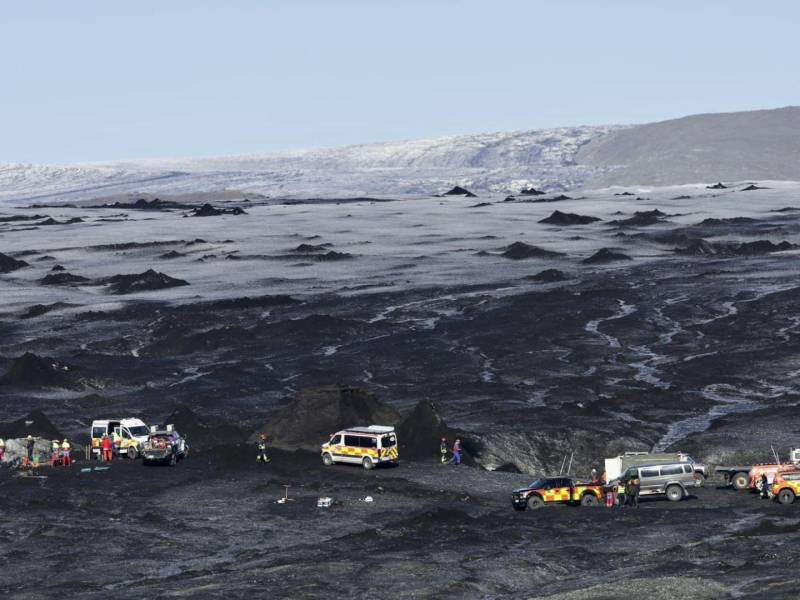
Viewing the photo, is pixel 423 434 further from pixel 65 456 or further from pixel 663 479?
pixel 65 456

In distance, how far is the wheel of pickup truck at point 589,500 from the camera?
55.1 m

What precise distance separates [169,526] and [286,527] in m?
4.21

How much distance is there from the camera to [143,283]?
156 meters

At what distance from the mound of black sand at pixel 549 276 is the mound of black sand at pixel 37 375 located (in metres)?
62.0

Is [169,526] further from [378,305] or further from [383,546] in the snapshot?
[378,305]

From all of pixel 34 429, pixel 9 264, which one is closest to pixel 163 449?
pixel 34 429

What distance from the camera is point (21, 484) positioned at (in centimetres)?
5947

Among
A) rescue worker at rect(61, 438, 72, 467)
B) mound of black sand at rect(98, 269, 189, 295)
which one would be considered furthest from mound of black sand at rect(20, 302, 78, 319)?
rescue worker at rect(61, 438, 72, 467)

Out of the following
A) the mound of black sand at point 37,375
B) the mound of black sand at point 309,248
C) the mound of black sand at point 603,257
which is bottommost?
the mound of black sand at point 603,257

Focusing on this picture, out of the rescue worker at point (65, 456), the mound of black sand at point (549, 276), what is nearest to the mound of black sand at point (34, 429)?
the rescue worker at point (65, 456)

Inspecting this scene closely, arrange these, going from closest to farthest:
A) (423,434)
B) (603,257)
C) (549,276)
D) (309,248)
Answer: (423,434) → (549,276) → (603,257) → (309,248)

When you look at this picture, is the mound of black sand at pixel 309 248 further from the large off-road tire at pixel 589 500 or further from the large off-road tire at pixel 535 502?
the large off-road tire at pixel 535 502

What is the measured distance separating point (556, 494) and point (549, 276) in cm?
9711

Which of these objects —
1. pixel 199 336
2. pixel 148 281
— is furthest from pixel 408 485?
pixel 148 281
